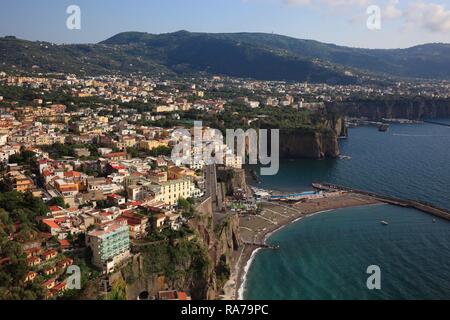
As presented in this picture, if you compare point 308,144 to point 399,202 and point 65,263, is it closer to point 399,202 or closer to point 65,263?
point 399,202

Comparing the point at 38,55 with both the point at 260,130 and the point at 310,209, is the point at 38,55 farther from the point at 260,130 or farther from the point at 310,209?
the point at 310,209

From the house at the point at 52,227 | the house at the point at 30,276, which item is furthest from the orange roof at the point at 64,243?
the house at the point at 30,276

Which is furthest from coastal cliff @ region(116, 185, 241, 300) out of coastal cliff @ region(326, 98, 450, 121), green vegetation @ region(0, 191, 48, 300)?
coastal cliff @ region(326, 98, 450, 121)

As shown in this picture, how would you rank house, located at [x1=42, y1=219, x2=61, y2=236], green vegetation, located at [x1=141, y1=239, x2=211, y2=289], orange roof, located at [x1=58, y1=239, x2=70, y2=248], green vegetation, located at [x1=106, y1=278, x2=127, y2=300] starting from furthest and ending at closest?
1. house, located at [x1=42, y1=219, x2=61, y2=236]
2. green vegetation, located at [x1=141, y1=239, x2=211, y2=289]
3. orange roof, located at [x1=58, y1=239, x2=70, y2=248]
4. green vegetation, located at [x1=106, y1=278, x2=127, y2=300]

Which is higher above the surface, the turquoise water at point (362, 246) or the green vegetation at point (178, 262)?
the green vegetation at point (178, 262)

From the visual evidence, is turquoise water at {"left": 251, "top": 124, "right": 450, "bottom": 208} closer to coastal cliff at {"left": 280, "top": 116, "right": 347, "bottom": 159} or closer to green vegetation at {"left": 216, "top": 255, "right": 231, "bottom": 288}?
coastal cliff at {"left": 280, "top": 116, "right": 347, "bottom": 159}

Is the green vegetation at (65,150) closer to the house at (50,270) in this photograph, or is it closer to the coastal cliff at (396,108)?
the house at (50,270)
